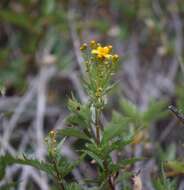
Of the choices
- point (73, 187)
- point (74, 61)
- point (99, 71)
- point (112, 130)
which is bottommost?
point (73, 187)

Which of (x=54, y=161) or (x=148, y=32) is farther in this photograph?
(x=148, y=32)

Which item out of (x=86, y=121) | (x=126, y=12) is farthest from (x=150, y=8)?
(x=86, y=121)

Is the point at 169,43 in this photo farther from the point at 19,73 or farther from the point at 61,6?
the point at 19,73

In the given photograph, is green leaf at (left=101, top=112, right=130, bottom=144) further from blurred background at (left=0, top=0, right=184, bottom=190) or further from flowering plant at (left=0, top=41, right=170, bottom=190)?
blurred background at (left=0, top=0, right=184, bottom=190)

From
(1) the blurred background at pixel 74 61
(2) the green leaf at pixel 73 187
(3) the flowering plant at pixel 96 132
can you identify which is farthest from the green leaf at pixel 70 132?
(1) the blurred background at pixel 74 61

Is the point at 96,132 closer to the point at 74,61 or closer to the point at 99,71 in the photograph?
the point at 99,71

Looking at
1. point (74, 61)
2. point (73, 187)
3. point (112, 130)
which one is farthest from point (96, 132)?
point (74, 61)

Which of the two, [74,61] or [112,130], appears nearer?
[112,130]

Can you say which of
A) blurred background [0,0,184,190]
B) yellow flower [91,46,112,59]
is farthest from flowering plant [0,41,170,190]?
blurred background [0,0,184,190]
